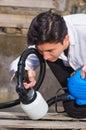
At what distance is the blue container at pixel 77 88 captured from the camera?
2490mm

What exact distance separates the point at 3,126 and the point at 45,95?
1.53 meters

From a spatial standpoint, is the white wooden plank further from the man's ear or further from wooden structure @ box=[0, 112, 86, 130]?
the man's ear

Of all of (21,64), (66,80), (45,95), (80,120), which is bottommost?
(45,95)

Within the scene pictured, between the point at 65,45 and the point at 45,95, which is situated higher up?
the point at 65,45

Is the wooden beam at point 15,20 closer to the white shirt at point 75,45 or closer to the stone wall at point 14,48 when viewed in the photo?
the stone wall at point 14,48

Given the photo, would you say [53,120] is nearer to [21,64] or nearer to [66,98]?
[66,98]

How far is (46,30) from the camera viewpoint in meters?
2.31

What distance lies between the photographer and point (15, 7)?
4.30 metres

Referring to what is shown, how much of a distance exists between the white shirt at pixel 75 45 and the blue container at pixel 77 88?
0.27 ft

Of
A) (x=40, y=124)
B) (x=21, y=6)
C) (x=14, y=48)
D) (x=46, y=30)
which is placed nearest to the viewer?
(x=46, y=30)

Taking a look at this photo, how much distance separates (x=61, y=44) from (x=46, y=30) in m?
0.12

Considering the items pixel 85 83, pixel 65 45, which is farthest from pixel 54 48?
pixel 85 83

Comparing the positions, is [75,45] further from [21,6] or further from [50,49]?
[21,6]

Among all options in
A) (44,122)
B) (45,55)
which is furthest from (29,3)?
(45,55)
